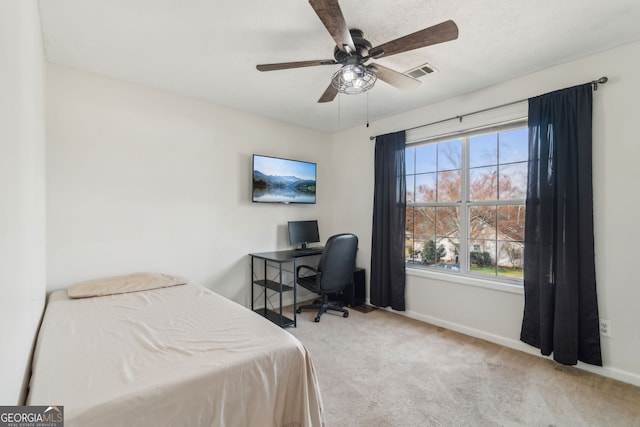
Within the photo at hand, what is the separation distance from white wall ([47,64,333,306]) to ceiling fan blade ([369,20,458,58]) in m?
2.16

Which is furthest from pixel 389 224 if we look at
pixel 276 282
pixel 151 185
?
pixel 151 185

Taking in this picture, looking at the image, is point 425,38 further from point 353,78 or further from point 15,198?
point 15,198

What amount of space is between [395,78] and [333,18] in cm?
80

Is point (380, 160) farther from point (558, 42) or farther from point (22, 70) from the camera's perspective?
point (22, 70)

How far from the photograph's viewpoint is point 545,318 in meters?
2.39

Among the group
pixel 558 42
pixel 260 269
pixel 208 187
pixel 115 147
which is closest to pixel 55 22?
pixel 115 147

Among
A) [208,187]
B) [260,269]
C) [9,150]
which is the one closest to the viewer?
[9,150]

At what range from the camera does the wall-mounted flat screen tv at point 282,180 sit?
3568 mm

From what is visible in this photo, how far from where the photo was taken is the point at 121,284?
2.43 metres

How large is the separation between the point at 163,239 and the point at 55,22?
1.85 metres

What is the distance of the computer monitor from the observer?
380 centimetres

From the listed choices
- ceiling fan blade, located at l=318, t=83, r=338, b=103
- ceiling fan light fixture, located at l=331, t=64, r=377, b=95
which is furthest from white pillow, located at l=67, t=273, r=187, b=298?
ceiling fan light fixture, located at l=331, t=64, r=377, b=95

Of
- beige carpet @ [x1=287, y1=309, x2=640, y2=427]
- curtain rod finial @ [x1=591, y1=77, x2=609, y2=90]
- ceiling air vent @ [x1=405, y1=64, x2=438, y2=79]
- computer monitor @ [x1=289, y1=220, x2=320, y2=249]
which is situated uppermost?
ceiling air vent @ [x1=405, y1=64, x2=438, y2=79]

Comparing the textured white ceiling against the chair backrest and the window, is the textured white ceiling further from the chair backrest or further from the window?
the chair backrest
